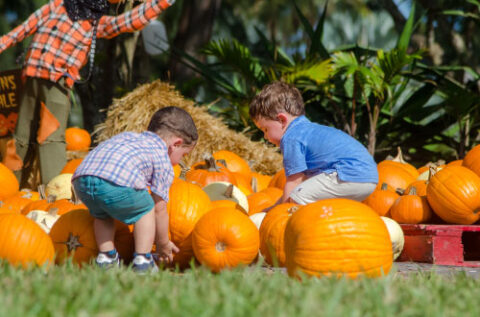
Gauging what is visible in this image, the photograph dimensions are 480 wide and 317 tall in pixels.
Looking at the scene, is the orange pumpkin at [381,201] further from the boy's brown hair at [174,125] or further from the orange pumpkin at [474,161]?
the boy's brown hair at [174,125]

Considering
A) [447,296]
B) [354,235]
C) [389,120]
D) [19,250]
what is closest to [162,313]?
[447,296]

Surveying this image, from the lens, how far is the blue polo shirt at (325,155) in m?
3.76

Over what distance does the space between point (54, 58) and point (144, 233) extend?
2985mm

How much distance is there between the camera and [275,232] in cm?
322

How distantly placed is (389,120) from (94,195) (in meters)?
5.89

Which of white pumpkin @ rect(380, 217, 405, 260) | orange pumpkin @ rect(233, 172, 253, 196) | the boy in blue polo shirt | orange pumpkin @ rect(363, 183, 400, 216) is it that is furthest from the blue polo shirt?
orange pumpkin @ rect(233, 172, 253, 196)

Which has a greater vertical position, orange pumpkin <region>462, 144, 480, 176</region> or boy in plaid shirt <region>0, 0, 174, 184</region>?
boy in plaid shirt <region>0, 0, 174, 184</region>

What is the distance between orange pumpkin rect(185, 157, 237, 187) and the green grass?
270 centimetres

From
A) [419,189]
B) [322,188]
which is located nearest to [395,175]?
[419,189]

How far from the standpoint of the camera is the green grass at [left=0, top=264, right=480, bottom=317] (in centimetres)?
154

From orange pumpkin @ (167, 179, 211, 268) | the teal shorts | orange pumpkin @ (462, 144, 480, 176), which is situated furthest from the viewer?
orange pumpkin @ (462, 144, 480, 176)

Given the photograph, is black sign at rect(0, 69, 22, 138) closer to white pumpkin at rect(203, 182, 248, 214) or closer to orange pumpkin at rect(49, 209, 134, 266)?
white pumpkin at rect(203, 182, 248, 214)

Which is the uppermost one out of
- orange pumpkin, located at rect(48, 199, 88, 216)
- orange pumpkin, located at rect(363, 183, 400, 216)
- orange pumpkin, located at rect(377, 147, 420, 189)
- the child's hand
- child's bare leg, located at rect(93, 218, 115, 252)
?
child's bare leg, located at rect(93, 218, 115, 252)

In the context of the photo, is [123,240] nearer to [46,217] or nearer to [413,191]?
[46,217]
